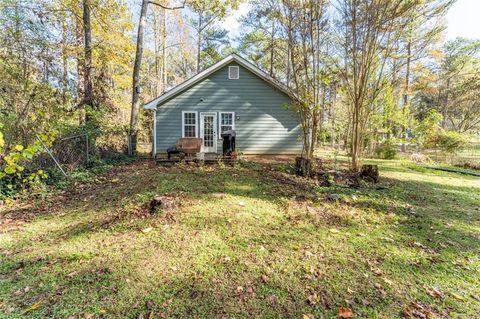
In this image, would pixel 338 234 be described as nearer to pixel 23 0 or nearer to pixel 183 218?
pixel 183 218

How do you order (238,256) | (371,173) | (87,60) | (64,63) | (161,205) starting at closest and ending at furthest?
(238,256)
(161,205)
(371,173)
(64,63)
(87,60)

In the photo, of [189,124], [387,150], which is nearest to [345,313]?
[189,124]

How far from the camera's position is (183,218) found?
394 centimetres

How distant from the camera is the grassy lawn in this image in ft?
7.49

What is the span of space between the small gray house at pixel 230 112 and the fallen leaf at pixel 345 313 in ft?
31.4

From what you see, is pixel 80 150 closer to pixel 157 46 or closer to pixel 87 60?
pixel 87 60

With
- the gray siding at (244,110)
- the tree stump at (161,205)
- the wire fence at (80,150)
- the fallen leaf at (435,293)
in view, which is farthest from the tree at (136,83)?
the fallen leaf at (435,293)

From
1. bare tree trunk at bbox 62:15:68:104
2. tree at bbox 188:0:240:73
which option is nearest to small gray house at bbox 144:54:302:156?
bare tree trunk at bbox 62:15:68:104

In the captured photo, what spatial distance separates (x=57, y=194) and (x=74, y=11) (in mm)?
9409

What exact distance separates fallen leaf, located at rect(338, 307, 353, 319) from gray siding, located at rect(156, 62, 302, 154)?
1002 centimetres

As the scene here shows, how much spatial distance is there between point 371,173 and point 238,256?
5267 millimetres

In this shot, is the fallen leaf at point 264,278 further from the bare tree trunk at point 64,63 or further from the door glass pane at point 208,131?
the door glass pane at point 208,131

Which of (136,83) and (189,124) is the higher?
(136,83)

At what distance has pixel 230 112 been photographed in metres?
11.8
